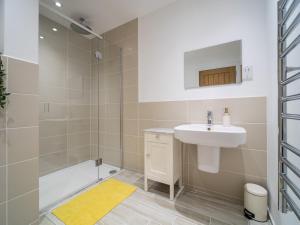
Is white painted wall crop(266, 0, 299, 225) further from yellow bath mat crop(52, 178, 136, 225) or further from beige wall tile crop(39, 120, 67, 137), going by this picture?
beige wall tile crop(39, 120, 67, 137)

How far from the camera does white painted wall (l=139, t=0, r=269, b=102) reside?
1.33 m

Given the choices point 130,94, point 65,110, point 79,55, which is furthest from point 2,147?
point 79,55

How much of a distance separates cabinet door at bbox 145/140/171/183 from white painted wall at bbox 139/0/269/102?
24.9 inches

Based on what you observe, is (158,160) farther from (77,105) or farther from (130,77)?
(77,105)

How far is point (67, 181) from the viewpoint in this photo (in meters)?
1.84

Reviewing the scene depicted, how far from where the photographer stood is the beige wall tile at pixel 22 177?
980 millimetres

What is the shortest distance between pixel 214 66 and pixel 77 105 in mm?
2163

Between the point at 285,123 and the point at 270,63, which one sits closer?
the point at 285,123

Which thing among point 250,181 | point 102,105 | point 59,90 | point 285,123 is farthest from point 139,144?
point 285,123

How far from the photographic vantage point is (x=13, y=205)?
0.99 meters

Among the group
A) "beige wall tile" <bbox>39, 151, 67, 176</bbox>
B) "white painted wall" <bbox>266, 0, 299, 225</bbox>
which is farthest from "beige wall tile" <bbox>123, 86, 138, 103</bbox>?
"white painted wall" <bbox>266, 0, 299, 225</bbox>

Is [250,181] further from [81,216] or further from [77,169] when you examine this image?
[77,169]

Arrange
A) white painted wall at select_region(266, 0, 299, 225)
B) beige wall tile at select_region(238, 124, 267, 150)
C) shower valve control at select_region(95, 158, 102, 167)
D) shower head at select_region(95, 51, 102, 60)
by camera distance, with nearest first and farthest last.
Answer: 1. white painted wall at select_region(266, 0, 299, 225)
2. beige wall tile at select_region(238, 124, 267, 150)
3. shower valve control at select_region(95, 158, 102, 167)
4. shower head at select_region(95, 51, 102, 60)

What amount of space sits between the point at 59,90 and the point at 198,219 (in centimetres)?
241
